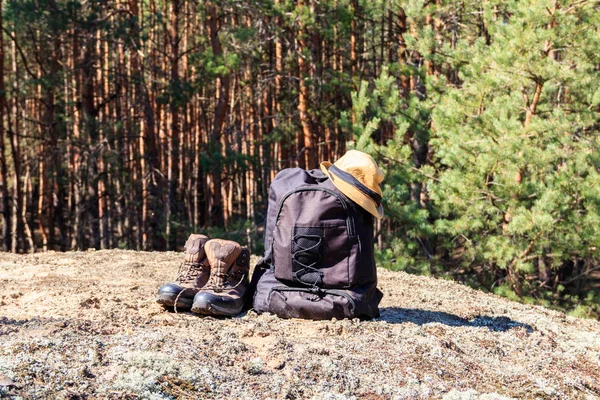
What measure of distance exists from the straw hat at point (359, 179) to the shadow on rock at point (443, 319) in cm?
79

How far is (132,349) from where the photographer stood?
2900 mm

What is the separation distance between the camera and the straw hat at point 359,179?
3.86 m

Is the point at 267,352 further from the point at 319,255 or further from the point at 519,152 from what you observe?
the point at 519,152

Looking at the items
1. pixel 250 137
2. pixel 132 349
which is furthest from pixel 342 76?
pixel 132 349

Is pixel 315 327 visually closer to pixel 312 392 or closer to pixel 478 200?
pixel 312 392

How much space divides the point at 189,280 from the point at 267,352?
1087mm

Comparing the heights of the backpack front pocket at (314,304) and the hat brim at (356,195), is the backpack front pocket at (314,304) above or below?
below

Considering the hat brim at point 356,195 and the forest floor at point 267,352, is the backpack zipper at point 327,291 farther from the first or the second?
the hat brim at point 356,195

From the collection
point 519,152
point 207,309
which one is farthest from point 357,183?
point 519,152

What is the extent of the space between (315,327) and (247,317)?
0.44m

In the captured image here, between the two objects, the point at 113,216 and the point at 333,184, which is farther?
the point at 113,216

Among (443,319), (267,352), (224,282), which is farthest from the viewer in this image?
(443,319)

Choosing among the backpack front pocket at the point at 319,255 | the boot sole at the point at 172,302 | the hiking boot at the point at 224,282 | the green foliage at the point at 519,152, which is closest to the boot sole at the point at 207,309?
the hiking boot at the point at 224,282

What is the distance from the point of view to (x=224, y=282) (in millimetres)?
4008
